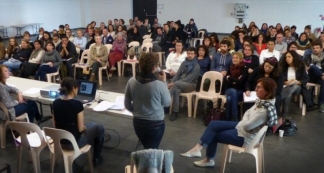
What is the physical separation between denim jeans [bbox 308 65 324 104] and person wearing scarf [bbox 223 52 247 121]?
1.31m

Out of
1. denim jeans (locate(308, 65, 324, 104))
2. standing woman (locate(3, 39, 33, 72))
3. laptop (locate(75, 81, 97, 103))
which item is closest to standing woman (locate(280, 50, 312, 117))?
denim jeans (locate(308, 65, 324, 104))

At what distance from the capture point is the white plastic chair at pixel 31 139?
2939mm

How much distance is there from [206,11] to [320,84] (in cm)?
946

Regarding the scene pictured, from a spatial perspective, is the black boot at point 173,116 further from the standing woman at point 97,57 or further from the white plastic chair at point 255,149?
the standing woman at point 97,57

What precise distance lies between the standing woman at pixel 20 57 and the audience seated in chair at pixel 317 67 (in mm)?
5355

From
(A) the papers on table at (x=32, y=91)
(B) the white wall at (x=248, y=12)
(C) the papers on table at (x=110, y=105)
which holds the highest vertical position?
(B) the white wall at (x=248, y=12)

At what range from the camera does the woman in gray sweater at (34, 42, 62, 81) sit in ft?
20.2

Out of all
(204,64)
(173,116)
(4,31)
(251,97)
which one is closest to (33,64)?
(173,116)

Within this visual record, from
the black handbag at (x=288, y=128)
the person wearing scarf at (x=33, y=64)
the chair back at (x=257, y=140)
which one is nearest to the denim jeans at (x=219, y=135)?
the chair back at (x=257, y=140)

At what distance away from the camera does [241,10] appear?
1341 cm

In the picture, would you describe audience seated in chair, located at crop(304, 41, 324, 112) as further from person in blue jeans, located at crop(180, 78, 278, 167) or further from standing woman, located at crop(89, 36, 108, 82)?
standing woman, located at crop(89, 36, 108, 82)

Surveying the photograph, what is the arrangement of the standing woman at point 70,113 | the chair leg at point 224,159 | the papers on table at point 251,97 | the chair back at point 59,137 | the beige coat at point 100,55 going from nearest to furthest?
the chair back at point 59,137 < the standing woman at point 70,113 < the chair leg at point 224,159 < the papers on table at point 251,97 < the beige coat at point 100,55

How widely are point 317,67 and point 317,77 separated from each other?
170 millimetres

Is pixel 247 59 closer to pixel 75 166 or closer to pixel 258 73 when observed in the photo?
pixel 258 73
